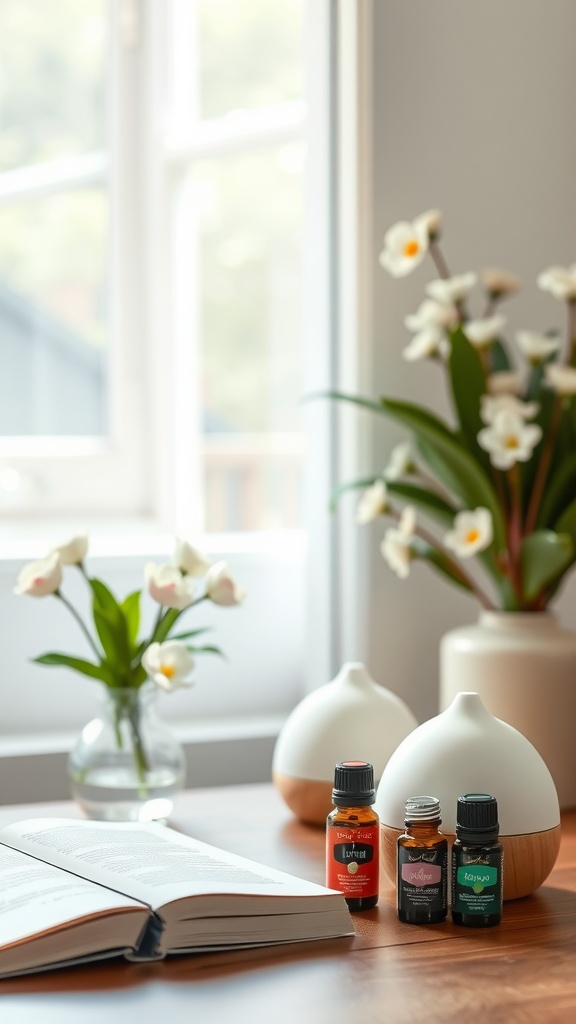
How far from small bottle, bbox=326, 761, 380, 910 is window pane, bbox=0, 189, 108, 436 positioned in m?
1.29

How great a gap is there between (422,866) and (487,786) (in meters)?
0.09

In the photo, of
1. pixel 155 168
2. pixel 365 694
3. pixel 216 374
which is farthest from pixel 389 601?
pixel 155 168

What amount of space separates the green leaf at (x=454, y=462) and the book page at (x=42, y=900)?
72 cm

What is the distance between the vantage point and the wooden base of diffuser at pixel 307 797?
1344 mm

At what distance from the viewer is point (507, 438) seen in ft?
4.83

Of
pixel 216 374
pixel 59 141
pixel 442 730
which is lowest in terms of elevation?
pixel 442 730

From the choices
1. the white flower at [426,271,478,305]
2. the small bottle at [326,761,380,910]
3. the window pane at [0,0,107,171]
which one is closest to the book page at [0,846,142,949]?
the small bottle at [326,761,380,910]

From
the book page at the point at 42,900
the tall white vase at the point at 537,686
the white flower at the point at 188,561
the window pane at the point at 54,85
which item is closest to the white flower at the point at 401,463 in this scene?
the tall white vase at the point at 537,686

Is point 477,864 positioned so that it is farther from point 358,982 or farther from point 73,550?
point 73,550

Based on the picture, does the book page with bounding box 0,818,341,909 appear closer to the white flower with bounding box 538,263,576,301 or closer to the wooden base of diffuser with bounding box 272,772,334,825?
the wooden base of diffuser with bounding box 272,772,334,825

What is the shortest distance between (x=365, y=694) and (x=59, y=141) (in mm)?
1238

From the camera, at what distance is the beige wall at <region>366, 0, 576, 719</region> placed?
1749 mm

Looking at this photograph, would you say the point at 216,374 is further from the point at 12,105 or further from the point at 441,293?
the point at 441,293

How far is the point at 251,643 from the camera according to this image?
1.89 m
